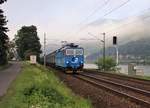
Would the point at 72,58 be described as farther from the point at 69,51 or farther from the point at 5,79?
the point at 5,79

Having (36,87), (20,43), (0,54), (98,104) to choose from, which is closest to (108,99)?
(98,104)

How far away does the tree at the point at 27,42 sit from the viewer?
160 meters

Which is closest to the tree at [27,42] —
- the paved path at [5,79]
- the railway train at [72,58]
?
the railway train at [72,58]

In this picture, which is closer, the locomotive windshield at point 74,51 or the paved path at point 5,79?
the paved path at point 5,79

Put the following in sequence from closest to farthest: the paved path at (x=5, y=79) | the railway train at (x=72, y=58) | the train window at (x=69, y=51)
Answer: the paved path at (x=5, y=79), the railway train at (x=72, y=58), the train window at (x=69, y=51)

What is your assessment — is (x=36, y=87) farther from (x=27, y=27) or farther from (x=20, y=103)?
(x=27, y=27)

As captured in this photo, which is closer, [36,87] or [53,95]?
[53,95]

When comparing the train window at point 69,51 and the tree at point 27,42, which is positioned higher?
the tree at point 27,42

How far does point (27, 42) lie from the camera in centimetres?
16150

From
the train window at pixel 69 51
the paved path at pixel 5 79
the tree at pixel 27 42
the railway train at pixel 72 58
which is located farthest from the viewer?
the tree at pixel 27 42

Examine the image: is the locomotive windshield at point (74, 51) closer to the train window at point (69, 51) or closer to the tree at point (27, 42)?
the train window at point (69, 51)

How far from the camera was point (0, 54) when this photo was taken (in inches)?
2945

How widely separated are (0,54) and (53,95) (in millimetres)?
58062

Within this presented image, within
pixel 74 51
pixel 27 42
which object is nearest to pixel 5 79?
pixel 74 51
